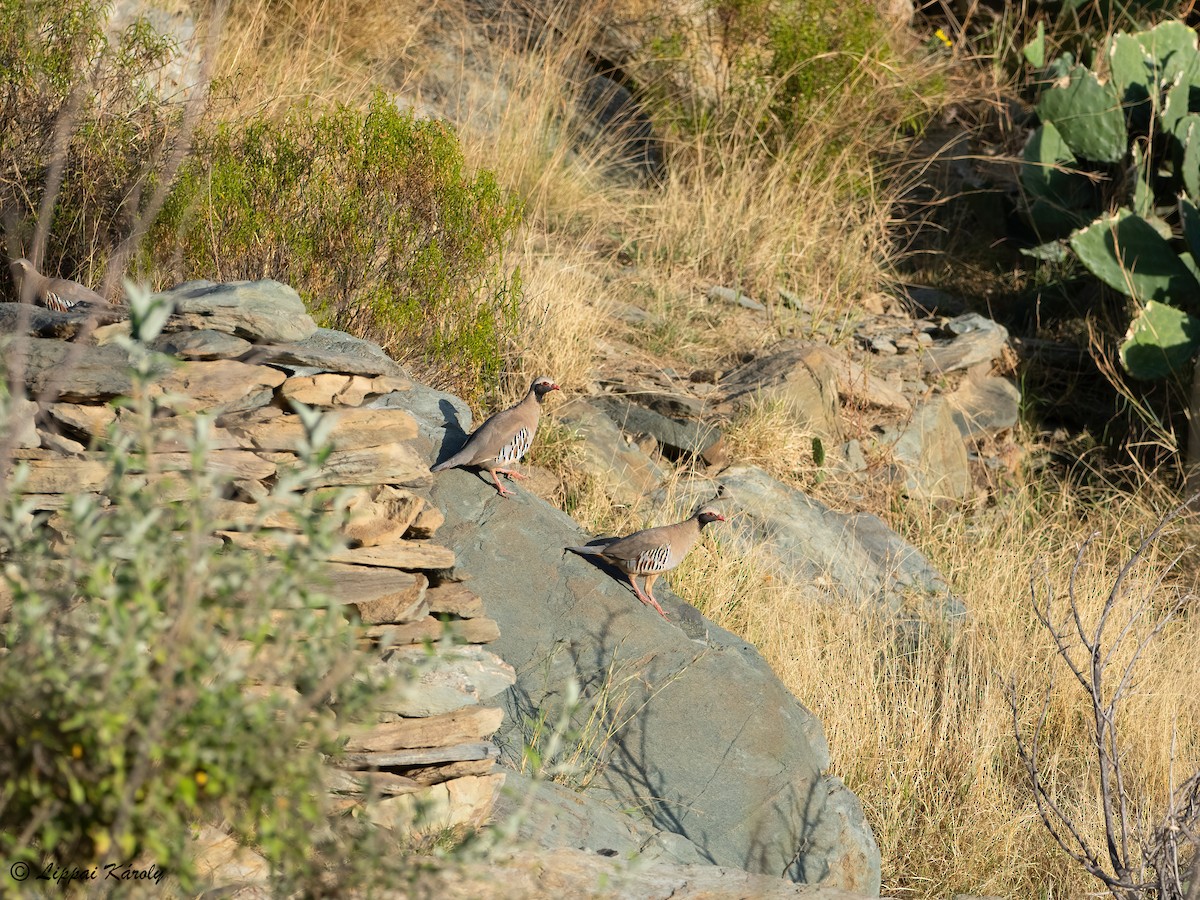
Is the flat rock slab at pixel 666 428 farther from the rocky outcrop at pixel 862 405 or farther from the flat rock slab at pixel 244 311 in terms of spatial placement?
the flat rock slab at pixel 244 311

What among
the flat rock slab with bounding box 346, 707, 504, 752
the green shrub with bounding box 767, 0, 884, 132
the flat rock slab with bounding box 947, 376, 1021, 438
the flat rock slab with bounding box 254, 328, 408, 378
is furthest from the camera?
the green shrub with bounding box 767, 0, 884, 132

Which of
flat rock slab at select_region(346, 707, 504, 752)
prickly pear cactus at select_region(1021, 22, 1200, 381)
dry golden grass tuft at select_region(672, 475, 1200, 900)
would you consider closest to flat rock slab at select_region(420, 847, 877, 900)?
flat rock slab at select_region(346, 707, 504, 752)

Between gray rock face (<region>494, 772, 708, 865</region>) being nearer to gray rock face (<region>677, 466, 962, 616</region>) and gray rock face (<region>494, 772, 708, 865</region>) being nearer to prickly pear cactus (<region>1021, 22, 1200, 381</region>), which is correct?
gray rock face (<region>677, 466, 962, 616</region>)

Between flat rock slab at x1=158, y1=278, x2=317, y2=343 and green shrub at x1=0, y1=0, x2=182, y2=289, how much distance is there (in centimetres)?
180

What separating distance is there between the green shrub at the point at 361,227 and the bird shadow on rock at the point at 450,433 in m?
1.05

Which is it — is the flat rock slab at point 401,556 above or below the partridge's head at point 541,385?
below

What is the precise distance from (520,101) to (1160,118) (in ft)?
15.9

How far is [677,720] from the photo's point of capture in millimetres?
4426

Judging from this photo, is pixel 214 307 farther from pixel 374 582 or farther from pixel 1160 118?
pixel 1160 118

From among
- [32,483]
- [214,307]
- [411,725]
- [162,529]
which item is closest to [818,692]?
A: [411,725]

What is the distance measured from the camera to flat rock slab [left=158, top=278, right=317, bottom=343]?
12.8ft

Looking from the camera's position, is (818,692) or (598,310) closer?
(818,692)

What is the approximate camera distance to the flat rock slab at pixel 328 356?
3877 millimetres

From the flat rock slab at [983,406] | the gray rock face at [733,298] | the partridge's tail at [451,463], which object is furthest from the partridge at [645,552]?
the flat rock slab at [983,406]
